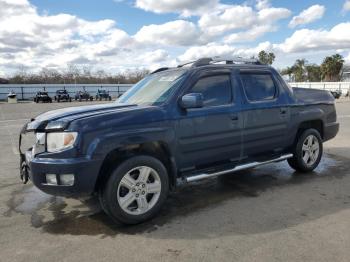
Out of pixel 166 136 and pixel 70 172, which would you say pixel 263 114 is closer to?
pixel 166 136

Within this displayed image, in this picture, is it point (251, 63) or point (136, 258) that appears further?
point (251, 63)

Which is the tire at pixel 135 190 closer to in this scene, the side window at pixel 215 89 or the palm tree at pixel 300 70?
the side window at pixel 215 89

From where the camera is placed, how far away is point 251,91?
518 cm

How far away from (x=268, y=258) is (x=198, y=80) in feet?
7.90

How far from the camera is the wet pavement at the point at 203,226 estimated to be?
3.27 meters

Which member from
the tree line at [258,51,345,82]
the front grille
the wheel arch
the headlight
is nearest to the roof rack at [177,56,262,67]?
the wheel arch

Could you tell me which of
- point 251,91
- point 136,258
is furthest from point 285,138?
point 136,258

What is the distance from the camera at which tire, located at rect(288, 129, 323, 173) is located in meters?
5.91

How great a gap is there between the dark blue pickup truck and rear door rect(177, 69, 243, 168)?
0.04 ft

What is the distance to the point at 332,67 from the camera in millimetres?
71625

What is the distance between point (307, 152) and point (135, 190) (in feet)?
11.3

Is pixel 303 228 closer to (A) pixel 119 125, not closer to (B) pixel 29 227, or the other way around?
(A) pixel 119 125

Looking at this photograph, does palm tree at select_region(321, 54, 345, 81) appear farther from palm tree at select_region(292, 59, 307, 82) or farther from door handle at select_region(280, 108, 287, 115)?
door handle at select_region(280, 108, 287, 115)

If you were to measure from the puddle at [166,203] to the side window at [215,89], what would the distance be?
1334 millimetres
